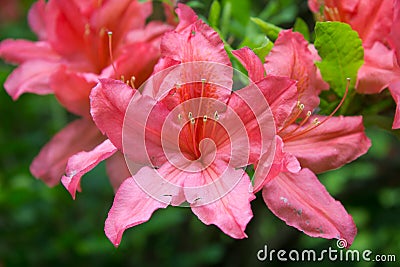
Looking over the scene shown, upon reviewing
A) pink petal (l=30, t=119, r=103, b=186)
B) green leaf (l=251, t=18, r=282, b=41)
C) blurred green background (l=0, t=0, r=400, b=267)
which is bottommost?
blurred green background (l=0, t=0, r=400, b=267)

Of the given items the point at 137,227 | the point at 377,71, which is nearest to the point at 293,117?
the point at 377,71

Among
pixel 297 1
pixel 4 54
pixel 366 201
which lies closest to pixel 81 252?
pixel 4 54

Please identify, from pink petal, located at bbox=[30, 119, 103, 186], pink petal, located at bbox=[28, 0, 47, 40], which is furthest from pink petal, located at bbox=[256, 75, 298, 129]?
pink petal, located at bbox=[28, 0, 47, 40]

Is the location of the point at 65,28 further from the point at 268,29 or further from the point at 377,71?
the point at 377,71

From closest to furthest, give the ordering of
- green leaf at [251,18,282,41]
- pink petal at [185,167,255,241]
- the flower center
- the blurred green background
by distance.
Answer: pink petal at [185,167,255,241] → the flower center → green leaf at [251,18,282,41] → the blurred green background

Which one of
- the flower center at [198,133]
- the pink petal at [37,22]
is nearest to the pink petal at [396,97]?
the flower center at [198,133]

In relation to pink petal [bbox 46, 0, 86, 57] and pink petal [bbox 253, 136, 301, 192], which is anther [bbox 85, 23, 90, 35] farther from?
pink petal [bbox 253, 136, 301, 192]
